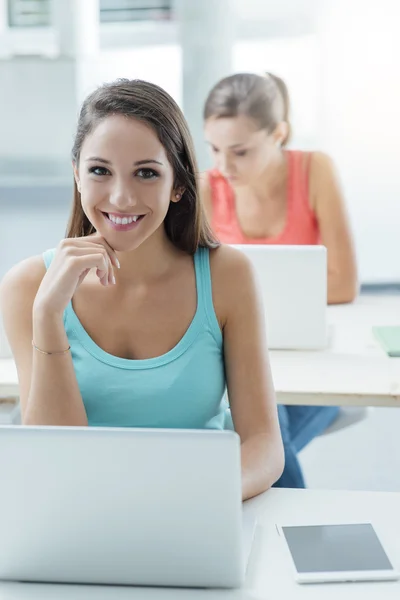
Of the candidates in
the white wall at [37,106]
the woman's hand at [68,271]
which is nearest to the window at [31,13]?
the white wall at [37,106]

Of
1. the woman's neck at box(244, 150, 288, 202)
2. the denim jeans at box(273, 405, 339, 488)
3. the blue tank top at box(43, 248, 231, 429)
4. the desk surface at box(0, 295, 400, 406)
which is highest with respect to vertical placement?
the woman's neck at box(244, 150, 288, 202)

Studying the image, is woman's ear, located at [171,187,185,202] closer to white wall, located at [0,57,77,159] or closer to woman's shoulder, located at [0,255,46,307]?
woman's shoulder, located at [0,255,46,307]

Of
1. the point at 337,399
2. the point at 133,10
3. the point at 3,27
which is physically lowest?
the point at 337,399

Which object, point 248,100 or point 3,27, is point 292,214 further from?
point 3,27

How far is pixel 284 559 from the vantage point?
1.18 m

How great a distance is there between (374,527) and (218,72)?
12.2 feet

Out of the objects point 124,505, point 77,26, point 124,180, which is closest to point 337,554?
point 124,505

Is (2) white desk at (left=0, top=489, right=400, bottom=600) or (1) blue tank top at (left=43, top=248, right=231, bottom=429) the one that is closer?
(2) white desk at (left=0, top=489, right=400, bottom=600)

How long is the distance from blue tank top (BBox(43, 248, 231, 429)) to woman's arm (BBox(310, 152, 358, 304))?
102cm

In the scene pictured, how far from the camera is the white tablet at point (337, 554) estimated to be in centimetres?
113

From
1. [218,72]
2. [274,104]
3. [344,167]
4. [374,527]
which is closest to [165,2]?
[218,72]

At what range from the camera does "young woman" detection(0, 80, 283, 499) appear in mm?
1538

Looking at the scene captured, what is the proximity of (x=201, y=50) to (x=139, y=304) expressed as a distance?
3224 mm

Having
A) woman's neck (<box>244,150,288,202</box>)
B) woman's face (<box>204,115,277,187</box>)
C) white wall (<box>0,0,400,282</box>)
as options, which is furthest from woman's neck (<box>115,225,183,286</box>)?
white wall (<box>0,0,400,282</box>)
